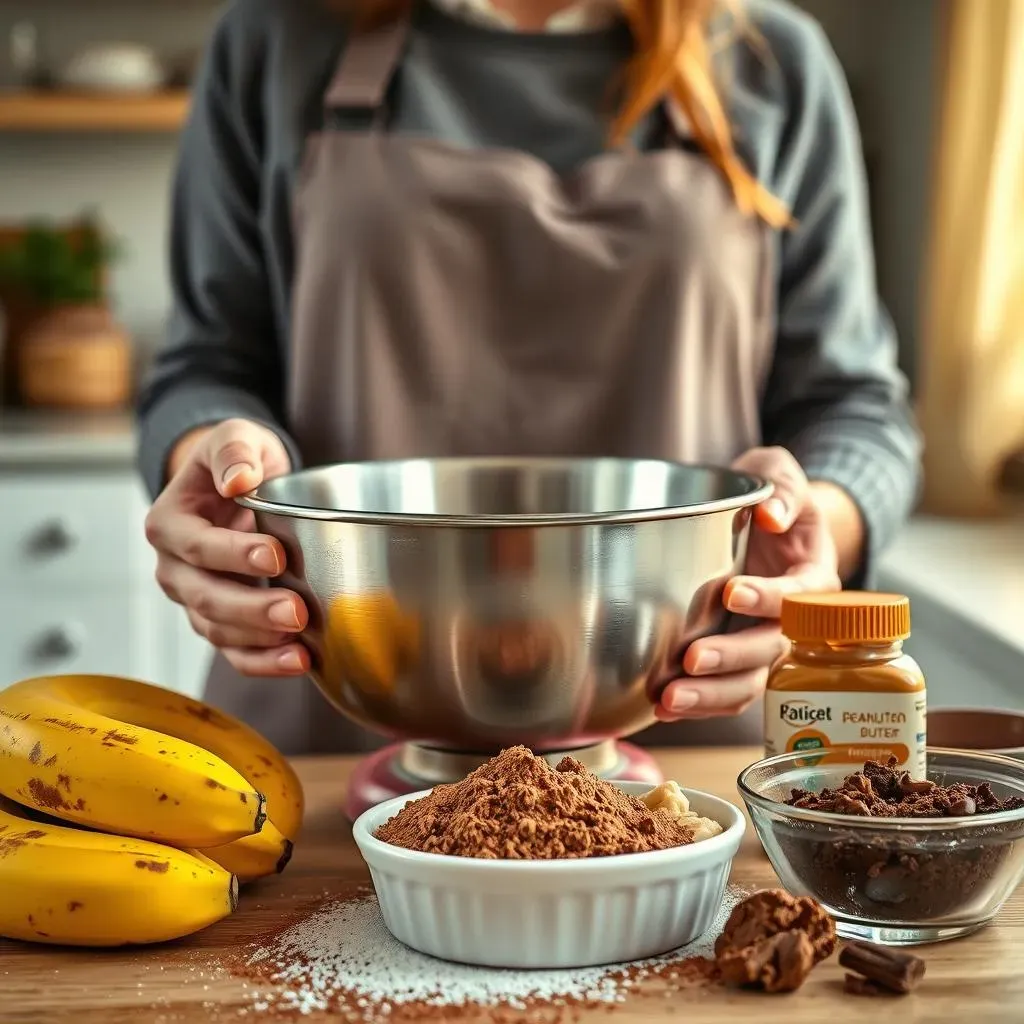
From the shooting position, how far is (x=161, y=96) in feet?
8.64

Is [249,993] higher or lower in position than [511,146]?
lower

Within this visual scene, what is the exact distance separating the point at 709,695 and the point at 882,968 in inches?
9.1

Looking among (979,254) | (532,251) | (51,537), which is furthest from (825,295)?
(51,537)

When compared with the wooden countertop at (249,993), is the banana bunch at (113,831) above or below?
above

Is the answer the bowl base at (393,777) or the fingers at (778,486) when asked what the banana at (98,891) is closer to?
the bowl base at (393,777)

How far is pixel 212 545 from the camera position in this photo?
83cm

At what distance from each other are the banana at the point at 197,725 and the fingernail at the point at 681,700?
21cm

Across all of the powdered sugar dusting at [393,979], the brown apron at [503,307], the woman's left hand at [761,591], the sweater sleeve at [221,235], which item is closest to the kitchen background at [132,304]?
the brown apron at [503,307]

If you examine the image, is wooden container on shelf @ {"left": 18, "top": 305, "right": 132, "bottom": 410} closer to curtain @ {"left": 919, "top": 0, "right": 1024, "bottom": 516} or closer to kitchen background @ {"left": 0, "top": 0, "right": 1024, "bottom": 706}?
kitchen background @ {"left": 0, "top": 0, "right": 1024, "bottom": 706}

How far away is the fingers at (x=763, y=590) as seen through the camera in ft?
2.55

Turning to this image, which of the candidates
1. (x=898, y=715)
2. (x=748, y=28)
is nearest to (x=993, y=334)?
(x=748, y=28)

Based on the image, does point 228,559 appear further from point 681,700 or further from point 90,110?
point 90,110

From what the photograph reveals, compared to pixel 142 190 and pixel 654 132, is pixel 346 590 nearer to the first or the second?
A: pixel 654 132

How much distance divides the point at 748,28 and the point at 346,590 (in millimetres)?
683
